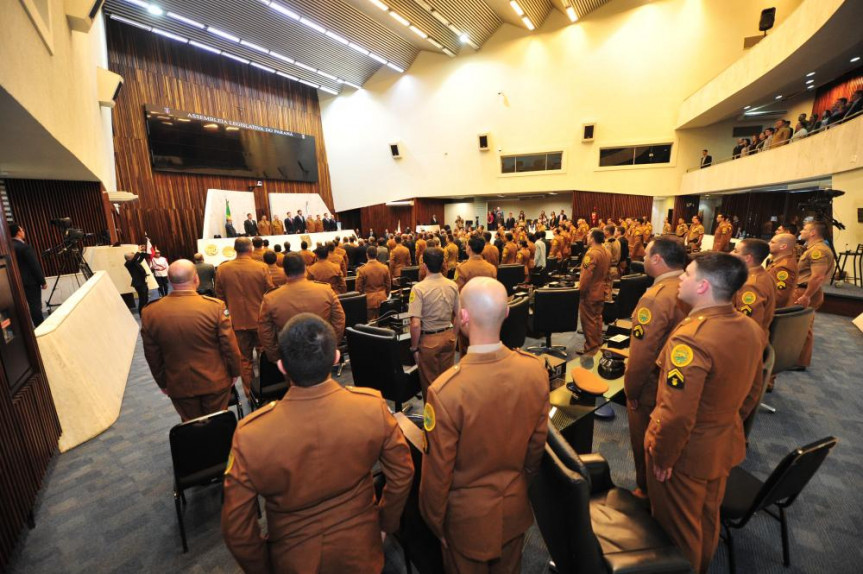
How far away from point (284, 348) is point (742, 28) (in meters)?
18.7

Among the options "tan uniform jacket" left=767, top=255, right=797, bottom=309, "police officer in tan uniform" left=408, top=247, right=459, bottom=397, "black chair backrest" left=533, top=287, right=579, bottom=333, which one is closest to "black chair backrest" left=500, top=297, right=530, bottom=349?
"black chair backrest" left=533, top=287, right=579, bottom=333

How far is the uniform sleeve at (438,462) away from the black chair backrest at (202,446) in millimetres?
1500

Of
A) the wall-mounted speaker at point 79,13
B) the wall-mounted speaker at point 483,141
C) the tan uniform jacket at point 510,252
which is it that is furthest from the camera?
the wall-mounted speaker at point 483,141

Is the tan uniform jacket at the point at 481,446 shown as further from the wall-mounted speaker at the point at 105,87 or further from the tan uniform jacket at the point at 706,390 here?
the wall-mounted speaker at the point at 105,87

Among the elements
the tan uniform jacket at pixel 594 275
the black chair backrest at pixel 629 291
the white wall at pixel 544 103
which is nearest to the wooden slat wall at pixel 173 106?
the white wall at pixel 544 103

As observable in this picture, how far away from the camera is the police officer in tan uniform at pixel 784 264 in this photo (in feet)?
12.6

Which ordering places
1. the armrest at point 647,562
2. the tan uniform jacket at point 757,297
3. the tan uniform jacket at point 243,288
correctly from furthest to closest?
the tan uniform jacket at point 243,288 → the tan uniform jacket at point 757,297 → the armrest at point 647,562

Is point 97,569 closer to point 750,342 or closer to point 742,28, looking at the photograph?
point 750,342

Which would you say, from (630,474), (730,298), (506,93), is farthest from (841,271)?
(506,93)

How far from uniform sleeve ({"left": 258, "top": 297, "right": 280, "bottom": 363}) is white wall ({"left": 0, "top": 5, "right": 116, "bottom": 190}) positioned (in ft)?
8.23

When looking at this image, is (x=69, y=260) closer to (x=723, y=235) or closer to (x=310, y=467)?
(x=310, y=467)

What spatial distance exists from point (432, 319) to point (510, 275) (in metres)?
3.28

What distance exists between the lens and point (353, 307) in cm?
419

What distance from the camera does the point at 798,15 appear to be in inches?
301
